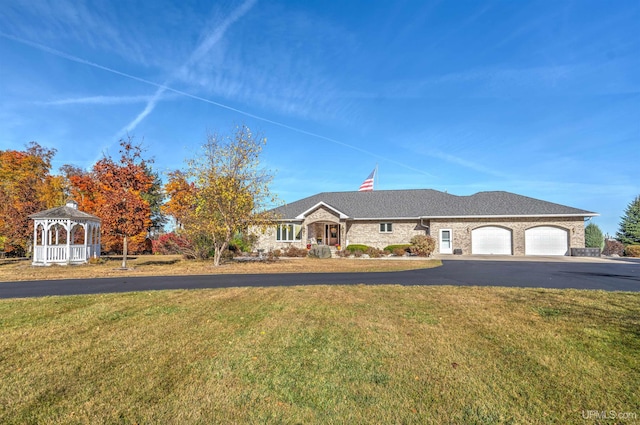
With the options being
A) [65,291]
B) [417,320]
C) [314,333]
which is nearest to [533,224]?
[417,320]

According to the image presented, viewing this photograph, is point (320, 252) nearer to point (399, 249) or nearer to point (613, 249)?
point (399, 249)

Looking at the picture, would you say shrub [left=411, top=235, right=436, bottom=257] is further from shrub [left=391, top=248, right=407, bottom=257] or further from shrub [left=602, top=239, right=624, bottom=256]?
shrub [left=602, top=239, right=624, bottom=256]

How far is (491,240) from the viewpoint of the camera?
89.0 feet

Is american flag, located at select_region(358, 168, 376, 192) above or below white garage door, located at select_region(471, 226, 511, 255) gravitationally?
above

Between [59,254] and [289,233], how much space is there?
16.1 meters

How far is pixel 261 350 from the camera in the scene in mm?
4750

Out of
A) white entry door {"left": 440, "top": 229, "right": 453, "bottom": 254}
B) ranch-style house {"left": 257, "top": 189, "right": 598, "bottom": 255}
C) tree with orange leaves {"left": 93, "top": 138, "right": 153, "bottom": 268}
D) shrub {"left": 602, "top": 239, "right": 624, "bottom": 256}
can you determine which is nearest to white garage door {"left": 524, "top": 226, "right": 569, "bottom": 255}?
ranch-style house {"left": 257, "top": 189, "right": 598, "bottom": 255}

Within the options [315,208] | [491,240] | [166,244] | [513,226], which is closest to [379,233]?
[315,208]

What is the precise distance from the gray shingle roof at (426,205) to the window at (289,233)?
912 mm

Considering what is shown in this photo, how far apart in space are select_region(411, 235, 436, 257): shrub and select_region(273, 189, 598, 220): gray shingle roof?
8.03 ft

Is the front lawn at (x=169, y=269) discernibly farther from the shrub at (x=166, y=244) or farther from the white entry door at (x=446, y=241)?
the white entry door at (x=446, y=241)

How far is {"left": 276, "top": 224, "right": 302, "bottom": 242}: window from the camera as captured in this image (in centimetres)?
2966

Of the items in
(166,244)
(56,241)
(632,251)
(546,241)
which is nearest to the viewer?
(56,241)

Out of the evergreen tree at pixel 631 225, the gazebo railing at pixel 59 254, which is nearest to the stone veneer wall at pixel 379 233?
the gazebo railing at pixel 59 254
